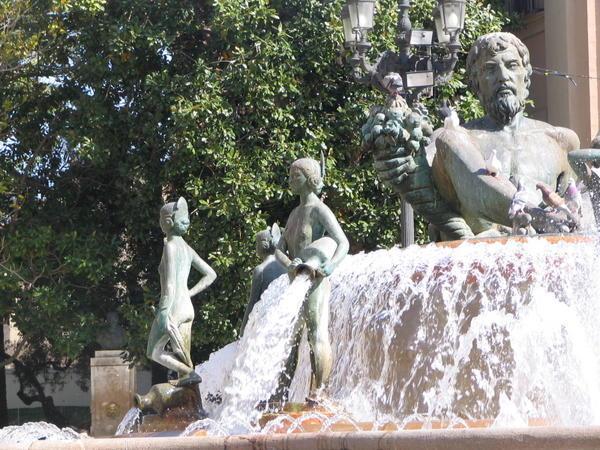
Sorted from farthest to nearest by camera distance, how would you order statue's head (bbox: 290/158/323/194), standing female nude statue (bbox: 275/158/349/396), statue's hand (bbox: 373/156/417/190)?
1. statue's hand (bbox: 373/156/417/190)
2. statue's head (bbox: 290/158/323/194)
3. standing female nude statue (bbox: 275/158/349/396)

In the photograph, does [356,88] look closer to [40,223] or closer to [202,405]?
[40,223]

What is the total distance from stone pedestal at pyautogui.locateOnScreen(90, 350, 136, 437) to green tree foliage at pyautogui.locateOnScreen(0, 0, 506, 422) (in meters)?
1.12

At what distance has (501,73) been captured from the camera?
36.7 feet

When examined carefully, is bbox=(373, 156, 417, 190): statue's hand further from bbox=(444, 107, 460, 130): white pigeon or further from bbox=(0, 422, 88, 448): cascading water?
bbox=(0, 422, 88, 448): cascading water

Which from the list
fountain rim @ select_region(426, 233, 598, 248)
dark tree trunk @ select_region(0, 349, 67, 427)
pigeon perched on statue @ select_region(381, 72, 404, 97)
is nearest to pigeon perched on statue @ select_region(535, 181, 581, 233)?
fountain rim @ select_region(426, 233, 598, 248)

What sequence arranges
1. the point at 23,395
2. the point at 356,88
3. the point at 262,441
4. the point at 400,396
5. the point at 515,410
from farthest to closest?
the point at 23,395 → the point at 356,88 → the point at 400,396 → the point at 515,410 → the point at 262,441

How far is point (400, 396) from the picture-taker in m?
9.82

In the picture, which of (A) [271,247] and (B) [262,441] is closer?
(B) [262,441]

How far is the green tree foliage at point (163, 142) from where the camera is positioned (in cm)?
2127

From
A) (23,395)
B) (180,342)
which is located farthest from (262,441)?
(23,395)

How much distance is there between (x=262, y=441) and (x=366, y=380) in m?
2.53

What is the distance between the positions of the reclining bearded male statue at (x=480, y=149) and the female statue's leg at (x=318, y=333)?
1.58 m

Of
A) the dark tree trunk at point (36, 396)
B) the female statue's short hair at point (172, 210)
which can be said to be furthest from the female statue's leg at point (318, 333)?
the dark tree trunk at point (36, 396)

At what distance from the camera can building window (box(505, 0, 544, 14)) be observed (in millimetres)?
27594
